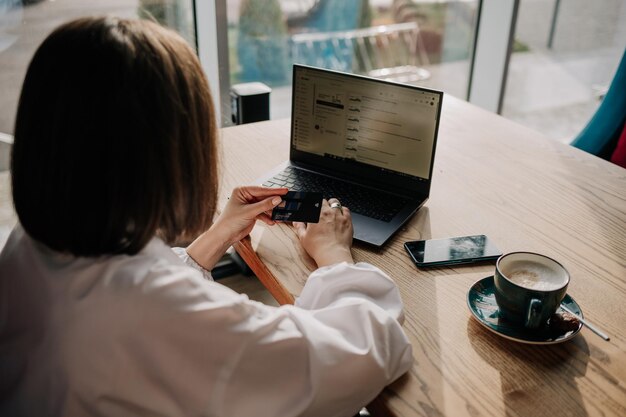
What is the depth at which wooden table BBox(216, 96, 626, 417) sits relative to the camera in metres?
0.78

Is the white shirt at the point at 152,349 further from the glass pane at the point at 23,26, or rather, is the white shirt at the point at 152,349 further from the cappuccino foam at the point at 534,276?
the glass pane at the point at 23,26

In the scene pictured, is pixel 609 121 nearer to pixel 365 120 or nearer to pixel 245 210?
pixel 365 120

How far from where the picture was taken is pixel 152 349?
0.66m

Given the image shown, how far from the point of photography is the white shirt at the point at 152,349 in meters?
0.65

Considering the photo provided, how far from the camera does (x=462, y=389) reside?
79cm

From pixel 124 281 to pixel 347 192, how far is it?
70cm

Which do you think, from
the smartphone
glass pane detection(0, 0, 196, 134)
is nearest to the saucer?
the smartphone

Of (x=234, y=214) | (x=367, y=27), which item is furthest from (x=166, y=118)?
(x=367, y=27)

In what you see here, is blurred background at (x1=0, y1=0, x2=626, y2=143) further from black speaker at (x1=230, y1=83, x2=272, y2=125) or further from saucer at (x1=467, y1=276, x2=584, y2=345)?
saucer at (x1=467, y1=276, x2=584, y2=345)

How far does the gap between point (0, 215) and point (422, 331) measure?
1765 mm

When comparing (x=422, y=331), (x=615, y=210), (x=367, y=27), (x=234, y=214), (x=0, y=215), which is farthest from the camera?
(x=367, y=27)

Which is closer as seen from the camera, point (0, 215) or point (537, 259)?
point (537, 259)

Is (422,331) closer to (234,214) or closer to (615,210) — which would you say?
(234,214)

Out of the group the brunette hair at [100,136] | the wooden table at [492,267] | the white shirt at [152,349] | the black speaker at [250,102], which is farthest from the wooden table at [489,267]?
the brunette hair at [100,136]
